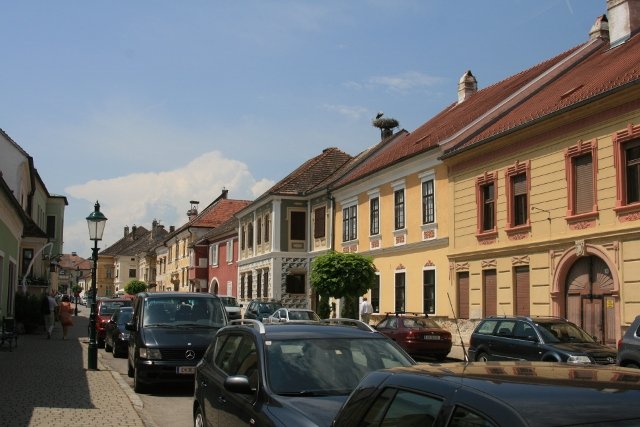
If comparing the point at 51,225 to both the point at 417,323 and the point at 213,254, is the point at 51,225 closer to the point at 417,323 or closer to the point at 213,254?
the point at 213,254

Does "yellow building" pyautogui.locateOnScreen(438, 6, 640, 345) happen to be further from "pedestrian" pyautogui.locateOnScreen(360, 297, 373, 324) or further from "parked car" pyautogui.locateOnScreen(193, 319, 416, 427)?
"parked car" pyautogui.locateOnScreen(193, 319, 416, 427)

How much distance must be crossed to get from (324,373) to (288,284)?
3783 centimetres

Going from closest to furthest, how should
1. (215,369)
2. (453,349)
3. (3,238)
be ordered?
(215,369) < (3,238) < (453,349)

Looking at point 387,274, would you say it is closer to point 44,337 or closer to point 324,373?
point 44,337

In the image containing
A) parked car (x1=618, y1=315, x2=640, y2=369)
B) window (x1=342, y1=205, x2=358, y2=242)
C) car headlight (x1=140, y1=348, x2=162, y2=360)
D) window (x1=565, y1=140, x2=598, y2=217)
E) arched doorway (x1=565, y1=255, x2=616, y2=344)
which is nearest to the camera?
car headlight (x1=140, y1=348, x2=162, y2=360)

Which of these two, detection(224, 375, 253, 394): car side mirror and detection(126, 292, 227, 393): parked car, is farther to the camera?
detection(126, 292, 227, 393): parked car

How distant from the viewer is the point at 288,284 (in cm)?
4434

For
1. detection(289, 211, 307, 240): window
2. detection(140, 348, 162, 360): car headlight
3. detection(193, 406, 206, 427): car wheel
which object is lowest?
detection(193, 406, 206, 427): car wheel

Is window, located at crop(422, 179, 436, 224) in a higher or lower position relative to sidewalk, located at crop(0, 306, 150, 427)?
higher

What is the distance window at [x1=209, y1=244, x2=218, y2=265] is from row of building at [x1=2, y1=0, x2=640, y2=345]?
18924 millimetres

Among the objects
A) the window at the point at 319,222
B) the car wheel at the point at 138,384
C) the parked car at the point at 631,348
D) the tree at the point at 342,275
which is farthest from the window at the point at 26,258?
the parked car at the point at 631,348

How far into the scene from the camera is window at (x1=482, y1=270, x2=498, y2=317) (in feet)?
83.1

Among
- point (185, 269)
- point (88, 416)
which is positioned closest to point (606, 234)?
point (88, 416)

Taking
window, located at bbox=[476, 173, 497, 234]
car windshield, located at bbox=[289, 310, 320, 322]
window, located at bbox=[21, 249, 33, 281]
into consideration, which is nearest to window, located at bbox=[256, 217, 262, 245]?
window, located at bbox=[21, 249, 33, 281]
